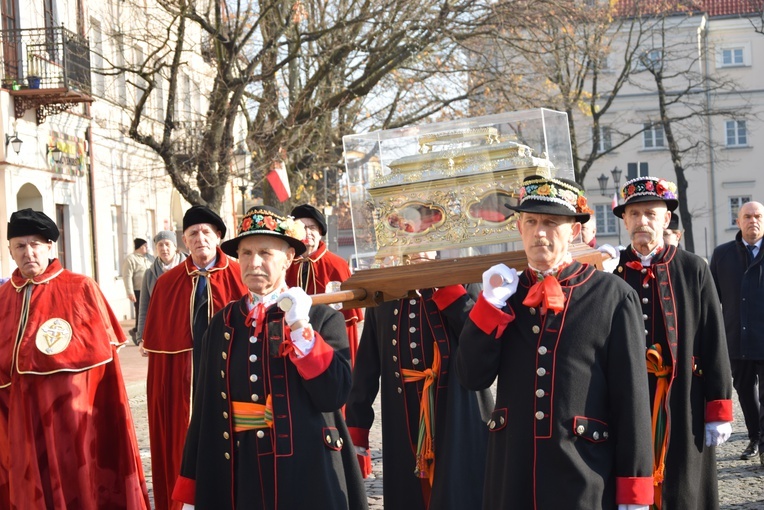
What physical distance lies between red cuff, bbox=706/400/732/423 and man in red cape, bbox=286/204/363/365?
3.98 meters

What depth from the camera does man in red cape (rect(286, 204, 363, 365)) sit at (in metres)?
9.36

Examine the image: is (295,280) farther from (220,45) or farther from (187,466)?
(220,45)

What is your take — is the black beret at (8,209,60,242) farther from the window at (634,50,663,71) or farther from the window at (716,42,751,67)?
the window at (716,42,751,67)

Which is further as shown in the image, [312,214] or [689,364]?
[312,214]

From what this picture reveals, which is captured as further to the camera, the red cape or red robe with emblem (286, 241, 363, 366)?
red robe with emblem (286, 241, 363, 366)

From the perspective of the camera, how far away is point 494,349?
425 centimetres

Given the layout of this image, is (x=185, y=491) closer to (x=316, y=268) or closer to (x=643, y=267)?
(x=643, y=267)

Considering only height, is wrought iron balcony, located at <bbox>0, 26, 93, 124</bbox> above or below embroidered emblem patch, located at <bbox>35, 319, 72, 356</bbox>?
above

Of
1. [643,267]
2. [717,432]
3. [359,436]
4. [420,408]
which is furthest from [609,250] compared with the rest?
[359,436]

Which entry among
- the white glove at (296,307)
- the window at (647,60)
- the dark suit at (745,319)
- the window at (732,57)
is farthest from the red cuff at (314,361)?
the window at (732,57)

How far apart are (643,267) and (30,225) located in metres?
3.68

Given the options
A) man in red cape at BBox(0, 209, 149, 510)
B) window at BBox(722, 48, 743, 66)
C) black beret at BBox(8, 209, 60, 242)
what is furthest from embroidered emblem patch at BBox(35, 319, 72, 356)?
window at BBox(722, 48, 743, 66)

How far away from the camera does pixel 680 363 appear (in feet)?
19.2

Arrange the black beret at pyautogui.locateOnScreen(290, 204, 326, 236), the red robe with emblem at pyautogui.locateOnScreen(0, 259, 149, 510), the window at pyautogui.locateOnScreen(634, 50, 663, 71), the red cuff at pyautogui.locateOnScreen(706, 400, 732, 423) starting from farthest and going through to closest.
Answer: the window at pyautogui.locateOnScreen(634, 50, 663, 71) → the black beret at pyautogui.locateOnScreen(290, 204, 326, 236) → the red robe with emblem at pyautogui.locateOnScreen(0, 259, 149, 510) → the red cuff at pyautogui.locateOnScreen(706, 400, 732, 423)
